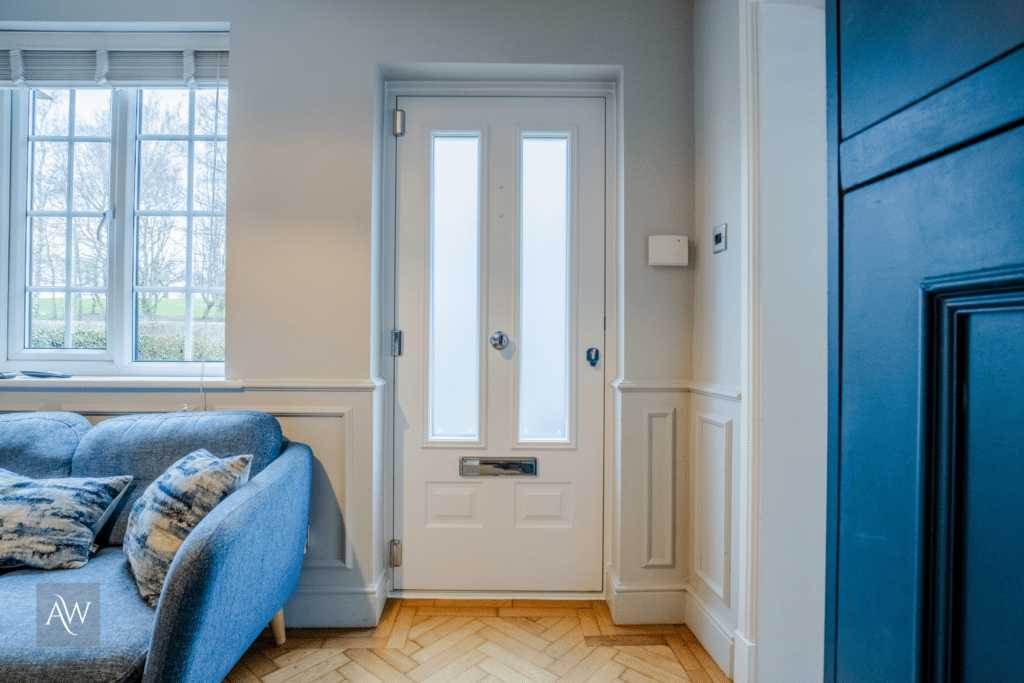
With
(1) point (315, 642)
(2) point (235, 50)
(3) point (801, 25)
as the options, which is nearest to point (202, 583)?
(1) point (315, 642)

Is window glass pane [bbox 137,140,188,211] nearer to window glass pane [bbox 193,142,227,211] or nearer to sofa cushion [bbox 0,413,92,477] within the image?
window glass pane [bbox 193,142,227,211]

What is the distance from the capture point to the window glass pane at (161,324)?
87.9 inches

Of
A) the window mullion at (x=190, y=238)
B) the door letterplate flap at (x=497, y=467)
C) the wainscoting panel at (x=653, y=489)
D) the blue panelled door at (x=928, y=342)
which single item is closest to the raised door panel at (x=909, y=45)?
the blue panelled door at (x=928, y=342)

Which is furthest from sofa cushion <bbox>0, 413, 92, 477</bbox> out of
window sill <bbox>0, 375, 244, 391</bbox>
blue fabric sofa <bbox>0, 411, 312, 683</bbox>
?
window sill <bbox>0, 375, 244, 391</bbox>

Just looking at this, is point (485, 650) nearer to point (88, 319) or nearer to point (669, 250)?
point (669, 250)

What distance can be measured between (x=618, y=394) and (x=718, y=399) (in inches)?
16.4

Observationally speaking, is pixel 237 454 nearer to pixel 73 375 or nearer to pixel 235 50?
pixel 73 375

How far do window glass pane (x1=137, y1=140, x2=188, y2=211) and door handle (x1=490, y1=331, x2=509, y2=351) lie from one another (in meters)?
Result: 1.40

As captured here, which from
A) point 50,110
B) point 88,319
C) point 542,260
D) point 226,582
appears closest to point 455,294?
point 542,260

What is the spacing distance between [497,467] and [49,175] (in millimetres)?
2274

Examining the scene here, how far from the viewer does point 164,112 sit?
2.24 m

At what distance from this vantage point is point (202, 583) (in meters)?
1.16

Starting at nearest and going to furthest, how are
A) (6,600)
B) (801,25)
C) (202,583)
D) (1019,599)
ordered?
1. (1019,599)
2. (202,583)
3. (6,600)
4. (801,25)

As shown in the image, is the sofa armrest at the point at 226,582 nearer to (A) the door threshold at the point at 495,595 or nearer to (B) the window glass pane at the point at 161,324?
(A) the door threshold at the point at 495,595
